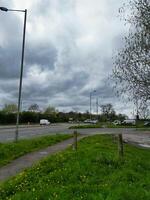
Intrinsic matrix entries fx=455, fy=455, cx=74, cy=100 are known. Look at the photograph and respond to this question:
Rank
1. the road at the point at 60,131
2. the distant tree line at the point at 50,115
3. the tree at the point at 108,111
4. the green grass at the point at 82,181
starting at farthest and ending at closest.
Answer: the tree at the point at 108,111 < the distant tree line at the point at 50,115 < the road at the point at 60,131 < the green grass at the point at 82,181

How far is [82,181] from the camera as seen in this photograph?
38.0 feet

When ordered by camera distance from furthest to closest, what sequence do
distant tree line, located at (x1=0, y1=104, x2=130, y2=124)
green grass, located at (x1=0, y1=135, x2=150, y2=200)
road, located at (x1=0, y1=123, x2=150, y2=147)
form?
distant tree line, located at (x1=0, y1=104, x2=130, y2=124) < road, located at (x1=0, y1=123, x2=150, y2=147) < green grass, located at (x1=0, y1=135, x2=150, y2=200)

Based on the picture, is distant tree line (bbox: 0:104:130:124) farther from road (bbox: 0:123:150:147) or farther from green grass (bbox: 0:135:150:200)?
green grass (bbox: 0:135:150:200)

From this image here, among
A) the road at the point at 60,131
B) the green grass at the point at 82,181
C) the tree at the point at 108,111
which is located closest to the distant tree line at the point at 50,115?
the tree at the point at 108,111

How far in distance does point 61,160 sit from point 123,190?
5474 millimetres

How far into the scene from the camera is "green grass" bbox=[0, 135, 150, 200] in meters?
9.77

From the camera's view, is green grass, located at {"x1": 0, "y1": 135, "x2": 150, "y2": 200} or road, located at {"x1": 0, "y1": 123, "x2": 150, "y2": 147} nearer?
green grass, located at {"x1": 0, "y1": 135, "x2": 150, "y2": 200}

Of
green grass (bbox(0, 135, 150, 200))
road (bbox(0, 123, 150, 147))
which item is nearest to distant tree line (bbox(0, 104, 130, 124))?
road (bbox(0, 123, 150, 147))

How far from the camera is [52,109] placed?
609 ft

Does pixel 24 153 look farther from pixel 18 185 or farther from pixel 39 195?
pixel 39 195

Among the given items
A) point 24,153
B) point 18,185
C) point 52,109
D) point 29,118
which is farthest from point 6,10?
point 52,109

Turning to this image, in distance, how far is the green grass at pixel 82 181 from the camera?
32.1 feet

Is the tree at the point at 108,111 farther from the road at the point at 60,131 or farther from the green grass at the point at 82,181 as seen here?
the green grass at the point at 82,181

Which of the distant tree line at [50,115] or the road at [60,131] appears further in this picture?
the distant tree line at [50,115]
